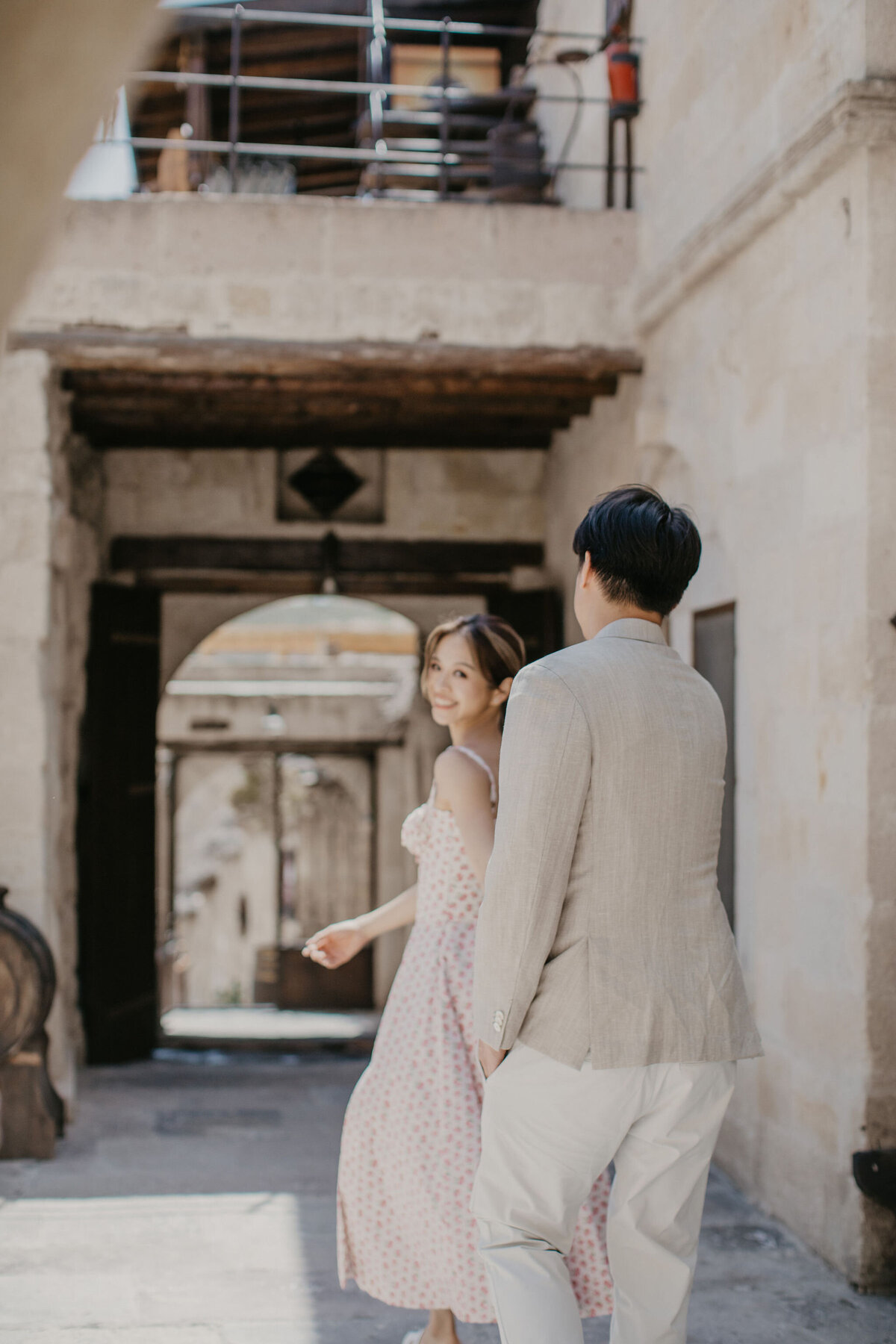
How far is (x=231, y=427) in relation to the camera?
6.56 metres

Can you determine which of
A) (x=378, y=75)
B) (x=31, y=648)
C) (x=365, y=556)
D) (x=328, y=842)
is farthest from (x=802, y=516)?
(x=328, y=842)

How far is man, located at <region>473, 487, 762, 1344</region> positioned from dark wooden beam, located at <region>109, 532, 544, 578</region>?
5440 millimetres

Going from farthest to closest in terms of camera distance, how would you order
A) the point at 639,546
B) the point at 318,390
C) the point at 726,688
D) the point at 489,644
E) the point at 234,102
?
the point at 318,390, the point at 234,102, the point at 726,688, the point at 489,644, the point at 639,546

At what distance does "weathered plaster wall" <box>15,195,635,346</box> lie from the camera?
4914 mm

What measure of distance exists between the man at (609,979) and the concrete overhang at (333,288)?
3.35 meters

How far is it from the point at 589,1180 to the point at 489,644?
111 centimetres

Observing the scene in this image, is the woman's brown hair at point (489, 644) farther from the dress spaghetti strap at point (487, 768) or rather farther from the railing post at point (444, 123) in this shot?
the railing post at point (444, 123)

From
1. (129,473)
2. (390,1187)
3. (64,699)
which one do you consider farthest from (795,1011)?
(129,473)

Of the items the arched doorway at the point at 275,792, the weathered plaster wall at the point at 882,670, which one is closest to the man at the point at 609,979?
the weathered plaster wall at the point at 882,670

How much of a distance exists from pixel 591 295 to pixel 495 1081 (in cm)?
392

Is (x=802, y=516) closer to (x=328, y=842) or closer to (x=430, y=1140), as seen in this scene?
(x=430, y=1140)

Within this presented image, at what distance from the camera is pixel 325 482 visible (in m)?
7.31

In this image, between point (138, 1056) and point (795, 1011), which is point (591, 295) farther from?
point (138, 1056)

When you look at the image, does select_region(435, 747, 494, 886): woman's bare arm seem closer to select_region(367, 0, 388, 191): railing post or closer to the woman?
the woman
